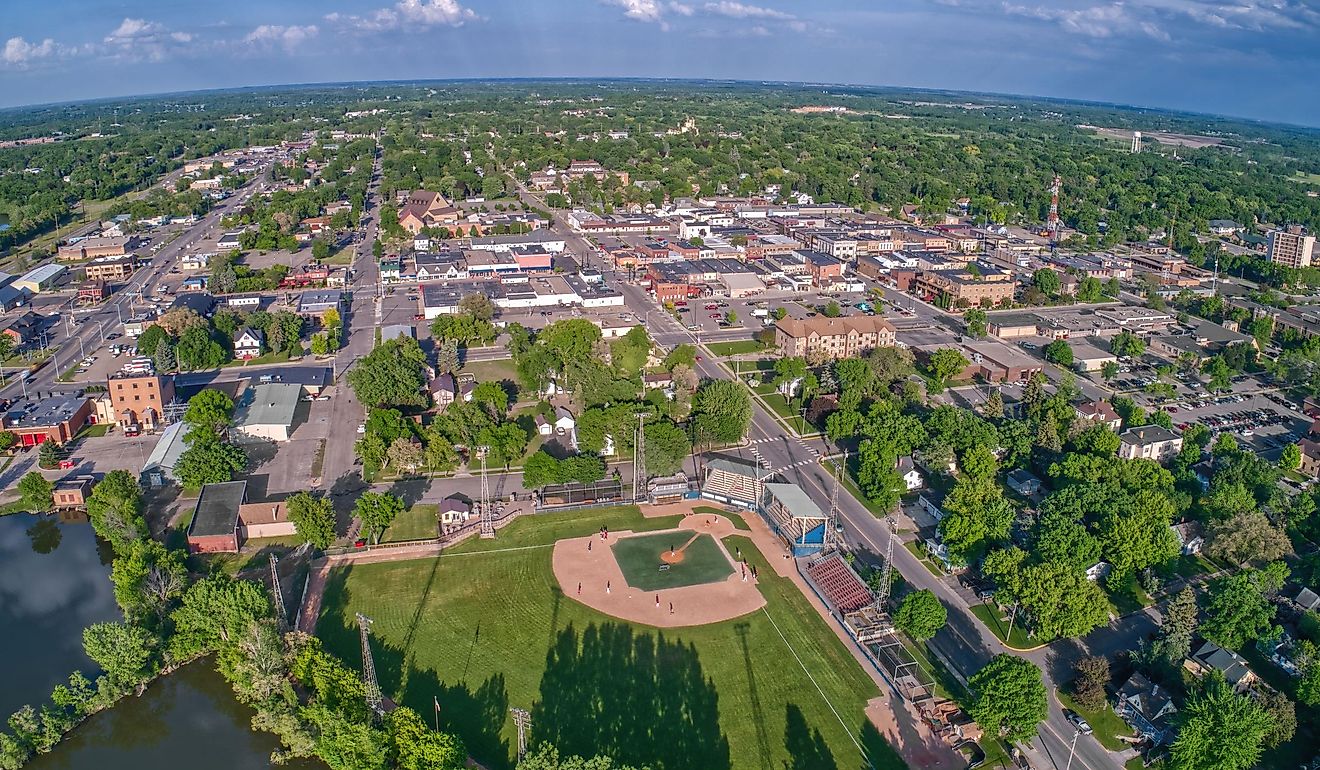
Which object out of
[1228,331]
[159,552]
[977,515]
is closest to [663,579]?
[977,515]

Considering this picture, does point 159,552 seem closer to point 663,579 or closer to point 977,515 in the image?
point 663,579

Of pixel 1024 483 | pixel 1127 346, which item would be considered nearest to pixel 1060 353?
pixel 1127 346

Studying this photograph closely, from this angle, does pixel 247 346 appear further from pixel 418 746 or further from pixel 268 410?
pixel 418 746

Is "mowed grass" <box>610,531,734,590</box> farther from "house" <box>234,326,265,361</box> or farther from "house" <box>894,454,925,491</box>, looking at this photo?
"house" <box>234,326,265,361</box>

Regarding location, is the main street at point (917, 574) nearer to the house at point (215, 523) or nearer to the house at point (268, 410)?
the house at point (215, 523)

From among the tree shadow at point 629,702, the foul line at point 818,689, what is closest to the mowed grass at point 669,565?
the foul line at point 818,689

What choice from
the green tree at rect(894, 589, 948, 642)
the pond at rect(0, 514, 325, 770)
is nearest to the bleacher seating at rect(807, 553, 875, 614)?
the green tree at rect(894, 589, 948, 642)
